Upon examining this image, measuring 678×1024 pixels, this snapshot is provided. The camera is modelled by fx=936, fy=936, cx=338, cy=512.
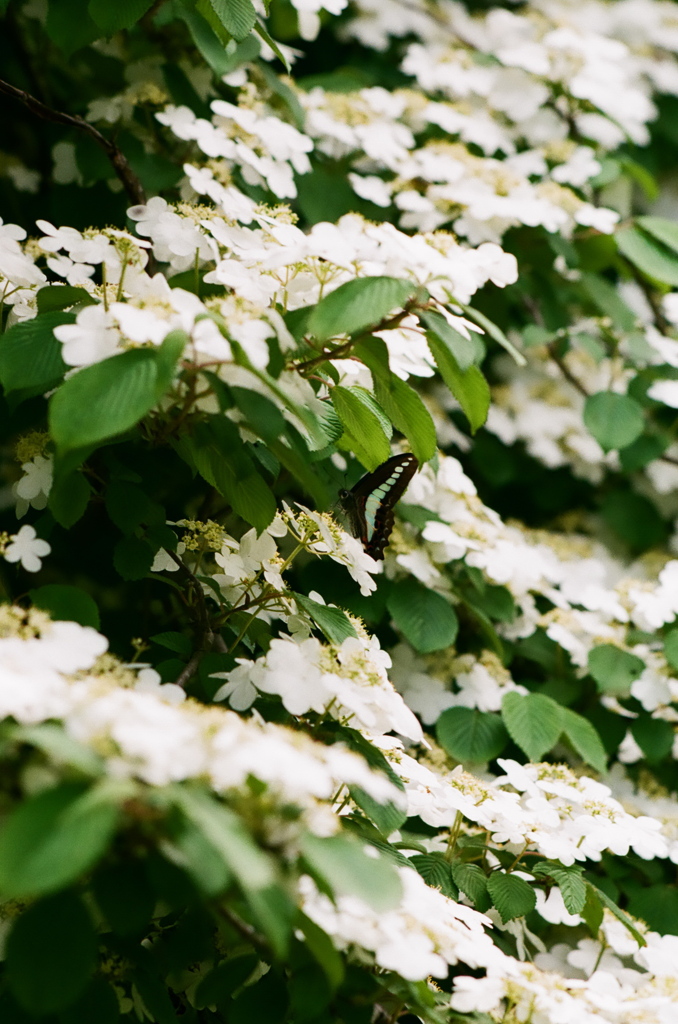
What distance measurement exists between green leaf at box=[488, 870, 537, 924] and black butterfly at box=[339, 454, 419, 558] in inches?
22.6

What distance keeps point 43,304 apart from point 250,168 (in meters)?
0.75

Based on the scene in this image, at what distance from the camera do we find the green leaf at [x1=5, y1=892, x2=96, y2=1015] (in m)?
0.83

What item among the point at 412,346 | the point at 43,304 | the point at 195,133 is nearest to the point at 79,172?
the point at 195,133

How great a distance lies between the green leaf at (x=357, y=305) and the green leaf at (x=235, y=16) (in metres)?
0.61

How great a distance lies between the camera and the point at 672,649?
6.08 ft

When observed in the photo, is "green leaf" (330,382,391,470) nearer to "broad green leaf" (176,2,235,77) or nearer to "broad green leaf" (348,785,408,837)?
"broad green leaf" (348,785,408,837)

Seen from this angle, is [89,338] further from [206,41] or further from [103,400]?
[206,41]

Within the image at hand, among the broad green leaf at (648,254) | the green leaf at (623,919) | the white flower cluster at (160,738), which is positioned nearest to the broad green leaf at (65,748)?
the white flower cluster at (160,738)

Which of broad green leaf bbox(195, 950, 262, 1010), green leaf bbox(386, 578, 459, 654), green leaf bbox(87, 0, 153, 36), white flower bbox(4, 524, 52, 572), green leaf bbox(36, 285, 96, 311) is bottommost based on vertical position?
green leaf bbox(386, 578, 459, 654)

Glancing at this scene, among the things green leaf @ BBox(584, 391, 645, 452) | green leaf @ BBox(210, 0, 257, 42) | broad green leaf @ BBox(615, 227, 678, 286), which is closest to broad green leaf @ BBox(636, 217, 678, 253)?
broad green leaf @ BBox(615, 227, 678, 286)

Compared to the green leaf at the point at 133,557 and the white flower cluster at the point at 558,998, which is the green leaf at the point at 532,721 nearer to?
the white flower cluster at the point at 558,998

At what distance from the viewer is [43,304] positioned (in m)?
1.26

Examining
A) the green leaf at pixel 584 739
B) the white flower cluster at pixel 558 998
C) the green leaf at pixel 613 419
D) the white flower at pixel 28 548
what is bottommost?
the green leaf at pixel 584 739

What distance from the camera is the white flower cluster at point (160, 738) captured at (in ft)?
2.56
